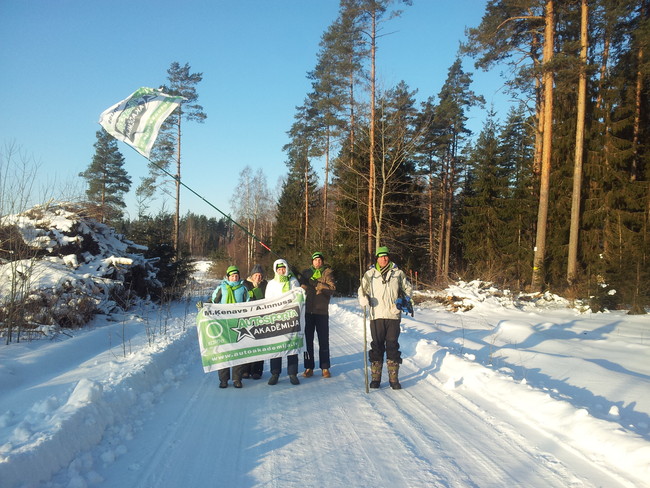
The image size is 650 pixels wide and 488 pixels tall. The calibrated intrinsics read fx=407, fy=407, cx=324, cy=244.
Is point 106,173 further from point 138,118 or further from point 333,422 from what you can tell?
point 333,422

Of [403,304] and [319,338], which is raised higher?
[403,304]

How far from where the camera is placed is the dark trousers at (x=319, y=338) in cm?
700

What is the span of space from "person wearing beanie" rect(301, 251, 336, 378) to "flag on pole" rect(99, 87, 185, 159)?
15.6ft

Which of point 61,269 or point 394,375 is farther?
point 61,269

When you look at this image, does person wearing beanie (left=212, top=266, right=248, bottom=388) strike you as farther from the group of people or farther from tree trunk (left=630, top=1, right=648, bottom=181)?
tree trunk (left=630, top=1, right=648, bottom=181)

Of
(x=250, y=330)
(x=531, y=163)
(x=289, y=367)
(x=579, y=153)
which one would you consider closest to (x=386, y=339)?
(x=289, y=367)

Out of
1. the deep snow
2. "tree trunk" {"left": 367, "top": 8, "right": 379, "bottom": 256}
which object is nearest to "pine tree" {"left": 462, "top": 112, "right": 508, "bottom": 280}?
"tree trunk" {"left": 367, "top": 8, "right": 379, "bottom": 256}

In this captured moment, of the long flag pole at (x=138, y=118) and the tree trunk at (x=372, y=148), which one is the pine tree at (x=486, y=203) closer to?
the tree trunk at (x=372, y=148)

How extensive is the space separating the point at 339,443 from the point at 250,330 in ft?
9.57

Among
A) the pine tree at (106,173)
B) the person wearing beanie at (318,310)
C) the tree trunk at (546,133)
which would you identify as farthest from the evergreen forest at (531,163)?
the pine tree at (106,173)

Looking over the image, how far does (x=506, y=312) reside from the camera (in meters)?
13.6

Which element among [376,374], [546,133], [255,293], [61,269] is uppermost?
[546,133]

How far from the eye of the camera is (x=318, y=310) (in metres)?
7.14

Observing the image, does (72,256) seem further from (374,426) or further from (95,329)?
(374,426)
